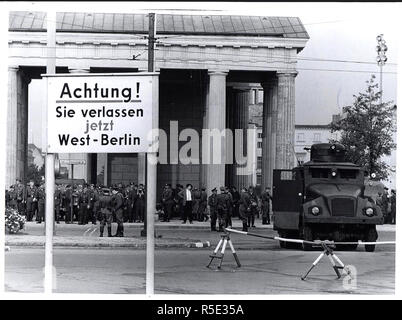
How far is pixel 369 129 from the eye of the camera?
1144 inches

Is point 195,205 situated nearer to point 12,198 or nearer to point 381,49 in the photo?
point 12,198

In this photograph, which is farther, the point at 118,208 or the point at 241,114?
the point at 241,114

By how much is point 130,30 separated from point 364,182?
575 inches

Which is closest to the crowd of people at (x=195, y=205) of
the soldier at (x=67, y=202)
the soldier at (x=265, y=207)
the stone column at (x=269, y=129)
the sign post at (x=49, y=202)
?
the soldier at (x=265, y=207)

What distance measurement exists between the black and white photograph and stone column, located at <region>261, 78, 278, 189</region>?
13 centimetres

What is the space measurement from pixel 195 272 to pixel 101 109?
292 inches

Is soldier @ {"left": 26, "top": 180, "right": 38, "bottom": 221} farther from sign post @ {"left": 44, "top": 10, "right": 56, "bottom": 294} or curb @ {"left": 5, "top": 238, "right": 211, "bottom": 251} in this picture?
sign post @ {"left": 44, "top": 10, "right": 56, "bottom": 294}

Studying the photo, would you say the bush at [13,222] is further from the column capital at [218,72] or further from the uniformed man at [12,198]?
the column capital at [218,72]

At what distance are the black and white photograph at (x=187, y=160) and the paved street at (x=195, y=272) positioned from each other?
0.17 ft

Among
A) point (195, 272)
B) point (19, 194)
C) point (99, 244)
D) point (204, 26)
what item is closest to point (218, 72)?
point (204, 26)

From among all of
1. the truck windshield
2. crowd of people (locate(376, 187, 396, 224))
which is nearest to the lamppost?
the truck windshield

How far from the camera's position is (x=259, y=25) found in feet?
116
